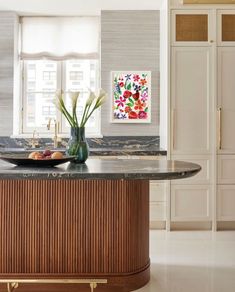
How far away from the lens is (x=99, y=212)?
286 centimetres

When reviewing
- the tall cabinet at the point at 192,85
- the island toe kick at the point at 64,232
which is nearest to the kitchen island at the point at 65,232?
the island toe kick at the point at 64,232

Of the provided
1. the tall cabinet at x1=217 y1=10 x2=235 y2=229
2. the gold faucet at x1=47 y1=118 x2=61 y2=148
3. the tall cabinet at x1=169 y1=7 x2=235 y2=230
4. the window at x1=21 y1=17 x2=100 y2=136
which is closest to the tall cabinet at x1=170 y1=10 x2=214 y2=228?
the tall cabinet at x1=169 y1=7 x2=235 y2=230

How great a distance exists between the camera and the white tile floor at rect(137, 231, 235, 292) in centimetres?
306

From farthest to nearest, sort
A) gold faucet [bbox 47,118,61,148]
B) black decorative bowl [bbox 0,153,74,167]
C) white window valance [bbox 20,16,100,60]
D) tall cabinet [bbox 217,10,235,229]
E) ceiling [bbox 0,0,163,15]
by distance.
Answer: white window valance [bbox 20,16,100,60], gold faucet [bbox 47,118,61,148], ceiling [bbox 0,0,163,15], tall cabinet [bbox 217,10,235,229], black decorative bowl [bbox 0,153,74,167]

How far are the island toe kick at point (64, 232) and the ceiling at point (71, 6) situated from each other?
2.96 meters

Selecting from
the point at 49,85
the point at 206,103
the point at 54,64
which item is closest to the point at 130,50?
the point at 54,64

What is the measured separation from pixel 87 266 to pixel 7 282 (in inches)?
20.6

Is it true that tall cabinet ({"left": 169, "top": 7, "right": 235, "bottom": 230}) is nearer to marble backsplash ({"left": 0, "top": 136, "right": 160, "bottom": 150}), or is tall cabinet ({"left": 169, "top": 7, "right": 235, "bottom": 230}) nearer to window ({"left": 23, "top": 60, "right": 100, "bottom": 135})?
marble backsplash ({"left": 0, "top": 136, "right": 160, "bottom": 150})

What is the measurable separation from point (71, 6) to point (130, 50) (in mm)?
894

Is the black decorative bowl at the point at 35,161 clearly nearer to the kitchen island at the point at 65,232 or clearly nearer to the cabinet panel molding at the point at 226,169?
the kitchen island at the point at 65,232

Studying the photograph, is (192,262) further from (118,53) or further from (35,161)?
(118,53)

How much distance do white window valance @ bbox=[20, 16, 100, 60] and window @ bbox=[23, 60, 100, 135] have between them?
12 cm

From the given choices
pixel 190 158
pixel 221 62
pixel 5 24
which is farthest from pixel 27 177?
pixel 5 24

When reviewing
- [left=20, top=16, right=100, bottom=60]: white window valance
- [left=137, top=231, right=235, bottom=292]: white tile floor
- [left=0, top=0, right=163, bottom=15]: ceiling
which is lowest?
[left=137, top=231, right=235, bottom=292]: white tile floor
